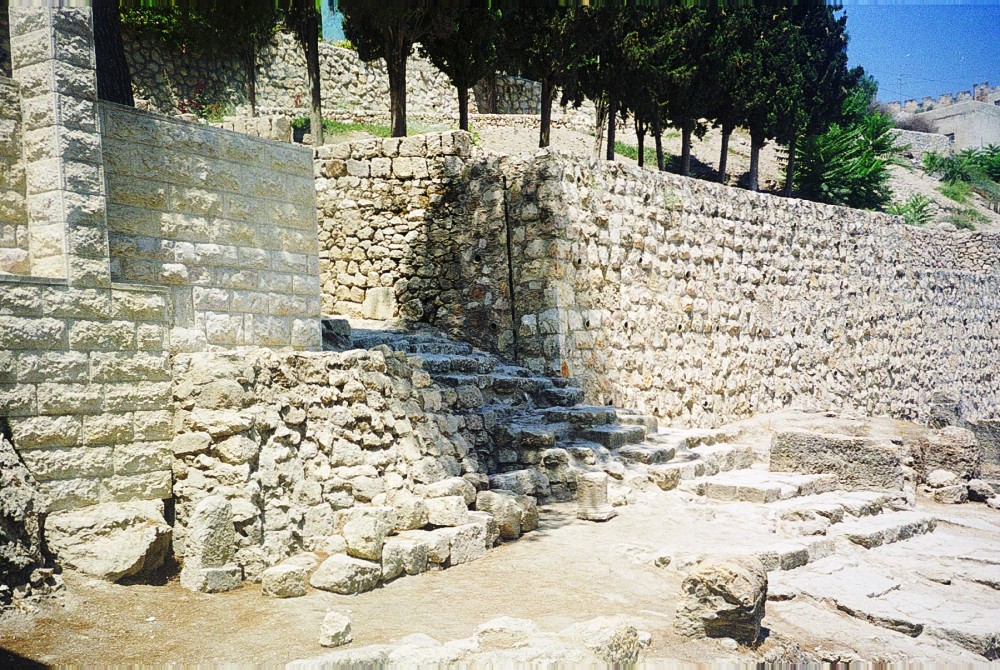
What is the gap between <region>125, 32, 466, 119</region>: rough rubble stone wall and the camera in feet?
75.7

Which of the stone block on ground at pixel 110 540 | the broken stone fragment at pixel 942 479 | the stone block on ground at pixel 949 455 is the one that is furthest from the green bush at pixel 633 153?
the stone block on ground at pixel 110 540

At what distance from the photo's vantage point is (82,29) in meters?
5.84

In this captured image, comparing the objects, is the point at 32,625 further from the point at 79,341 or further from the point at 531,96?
the point at 531,96

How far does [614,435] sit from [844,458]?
277 cm

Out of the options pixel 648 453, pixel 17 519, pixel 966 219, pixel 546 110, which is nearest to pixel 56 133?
pixel 17 519

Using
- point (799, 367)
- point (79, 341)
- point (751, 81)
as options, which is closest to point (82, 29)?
point (79, 341)

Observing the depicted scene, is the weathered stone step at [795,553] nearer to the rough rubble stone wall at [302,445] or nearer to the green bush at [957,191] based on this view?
the rough rubble stone wall at [302,445]

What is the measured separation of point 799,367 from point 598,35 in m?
7.60

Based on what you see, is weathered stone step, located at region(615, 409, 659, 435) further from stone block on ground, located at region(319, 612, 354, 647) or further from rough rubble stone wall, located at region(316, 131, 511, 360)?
stone block on ground, located at region(319, 612, 354, 647)

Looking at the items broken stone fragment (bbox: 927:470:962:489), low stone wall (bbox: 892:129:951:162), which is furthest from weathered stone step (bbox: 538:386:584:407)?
low stone wall (bbox: 892:129:951:162)

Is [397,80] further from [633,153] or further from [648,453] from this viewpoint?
[633,153]

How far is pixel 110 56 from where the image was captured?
321 inches

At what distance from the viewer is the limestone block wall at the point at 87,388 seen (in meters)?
5.50

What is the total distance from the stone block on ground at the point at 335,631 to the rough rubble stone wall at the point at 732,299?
643 cm
